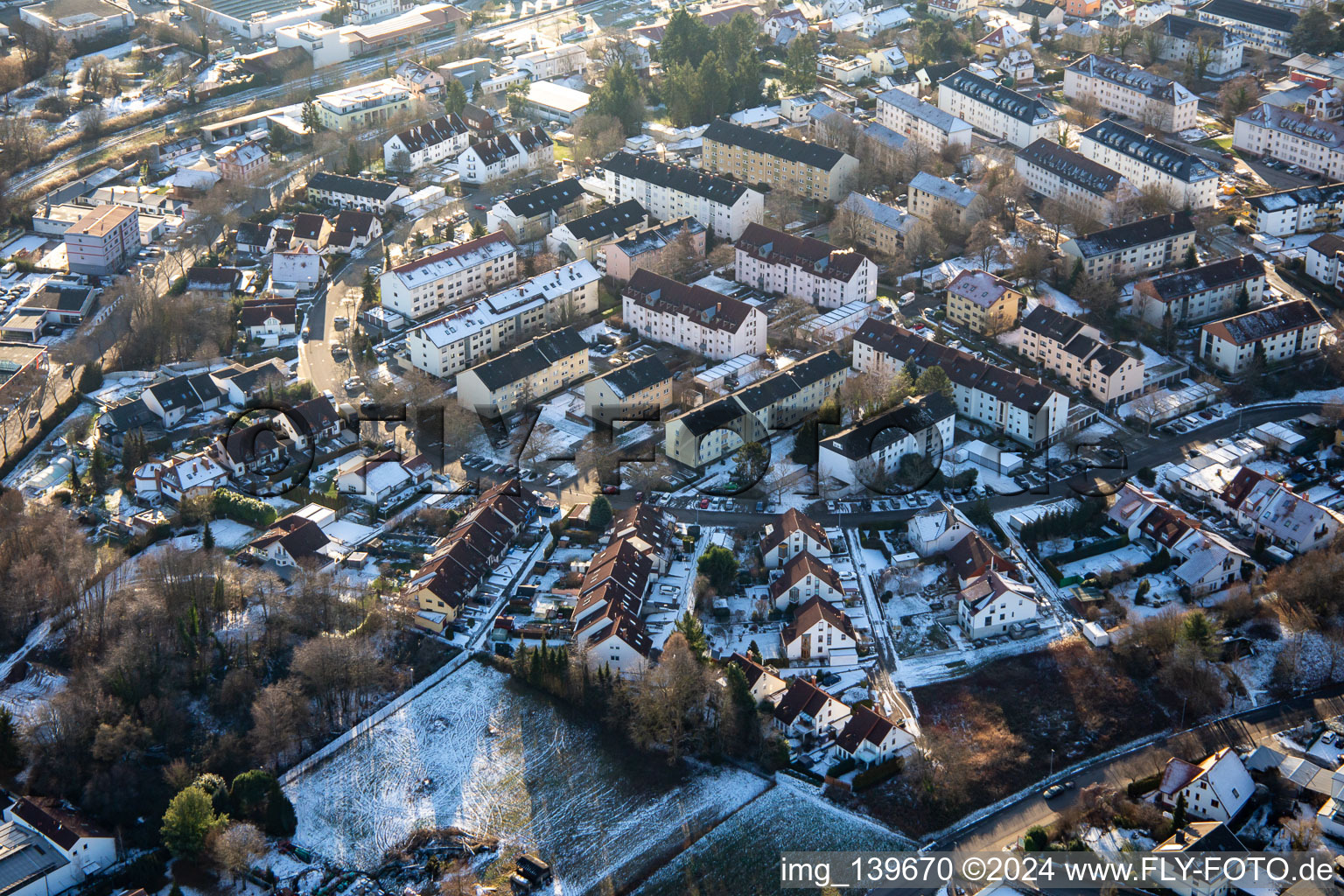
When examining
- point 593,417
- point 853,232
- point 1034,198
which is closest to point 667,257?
point 853,232

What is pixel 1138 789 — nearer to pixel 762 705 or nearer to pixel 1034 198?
pixel 762 705

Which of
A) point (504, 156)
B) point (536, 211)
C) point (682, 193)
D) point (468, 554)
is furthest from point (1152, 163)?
point (468, 554)

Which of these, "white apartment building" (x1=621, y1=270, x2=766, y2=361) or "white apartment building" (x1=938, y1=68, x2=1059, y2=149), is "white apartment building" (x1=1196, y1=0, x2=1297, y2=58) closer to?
"white apartment building" (x1=938, y1=68, x2=1059, y2=149)

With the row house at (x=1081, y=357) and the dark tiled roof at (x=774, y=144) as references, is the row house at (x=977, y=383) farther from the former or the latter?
the dark tiled roof at (x=774, y=144)

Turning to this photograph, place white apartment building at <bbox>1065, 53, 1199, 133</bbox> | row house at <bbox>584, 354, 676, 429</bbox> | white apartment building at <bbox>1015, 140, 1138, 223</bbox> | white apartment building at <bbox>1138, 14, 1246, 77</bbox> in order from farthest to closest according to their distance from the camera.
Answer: white apartment building at <bbox>1138, 14, 1246, 77</bbox>, white apartment building at <bbox>1065, 53, 1199, 133</bbox>, white apartment building at <bbox>1015, 140, 1138, 223</bbox>, row house at <bbox>584, 354, 676, 429</bbox>

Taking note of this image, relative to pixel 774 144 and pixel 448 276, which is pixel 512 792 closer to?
pixel 448 276

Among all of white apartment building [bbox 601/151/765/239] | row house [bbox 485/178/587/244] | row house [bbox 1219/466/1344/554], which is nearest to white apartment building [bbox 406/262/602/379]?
row house [bbox 485/178/587/244]
